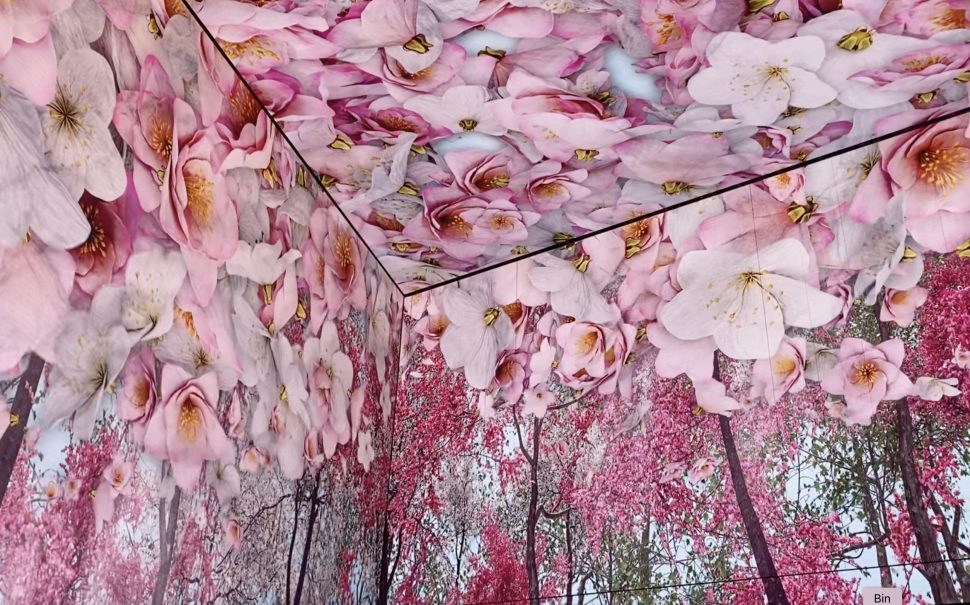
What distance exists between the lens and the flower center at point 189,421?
1.52 metres

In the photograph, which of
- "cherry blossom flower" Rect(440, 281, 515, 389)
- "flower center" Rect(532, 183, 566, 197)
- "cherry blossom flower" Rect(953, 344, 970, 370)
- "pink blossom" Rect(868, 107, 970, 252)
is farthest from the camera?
"cherry blossom flower" Rect(440, 281, 515, 389)

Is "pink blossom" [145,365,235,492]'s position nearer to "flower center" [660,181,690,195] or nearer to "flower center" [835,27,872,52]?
"flower center" [660,181,690,195]

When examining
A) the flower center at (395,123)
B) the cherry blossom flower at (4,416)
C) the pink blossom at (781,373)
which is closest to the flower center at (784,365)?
the pink blossom at (781,373)

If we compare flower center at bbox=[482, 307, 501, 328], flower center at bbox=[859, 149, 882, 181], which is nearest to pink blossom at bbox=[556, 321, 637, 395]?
flower center at bbox=[482, 307, 501, 328]

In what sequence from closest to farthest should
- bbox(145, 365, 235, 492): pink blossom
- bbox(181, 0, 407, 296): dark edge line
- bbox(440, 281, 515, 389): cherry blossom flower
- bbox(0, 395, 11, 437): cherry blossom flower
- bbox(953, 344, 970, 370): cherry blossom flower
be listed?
bbox(0, 395, 11, 437): cherry blossom flower < bbox(145, 365, 235, 492): pink blossom < bbox(181, 0, 407, 296): dark edge line < bbox(953, 344, 970, 370): cherry blossom flower < bbox(440, 281, 515, 389): cherry blossom flower

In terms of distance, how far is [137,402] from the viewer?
1.40 m

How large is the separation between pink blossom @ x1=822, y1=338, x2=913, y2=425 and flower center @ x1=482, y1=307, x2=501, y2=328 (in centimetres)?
105

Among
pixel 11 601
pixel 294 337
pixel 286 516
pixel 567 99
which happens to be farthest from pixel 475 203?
pixel 11 601

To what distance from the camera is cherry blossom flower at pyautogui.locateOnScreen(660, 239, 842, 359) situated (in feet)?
6.81

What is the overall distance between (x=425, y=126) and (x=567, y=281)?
724mm

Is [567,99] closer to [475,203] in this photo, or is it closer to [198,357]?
[475,203]

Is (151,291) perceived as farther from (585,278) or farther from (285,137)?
(585,278)

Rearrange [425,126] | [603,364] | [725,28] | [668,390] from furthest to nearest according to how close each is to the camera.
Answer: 1. [603,364]
2. [668,390]
3. [425,126]
4. [725,28]

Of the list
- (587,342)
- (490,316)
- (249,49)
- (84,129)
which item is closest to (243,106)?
A: (249,49)
